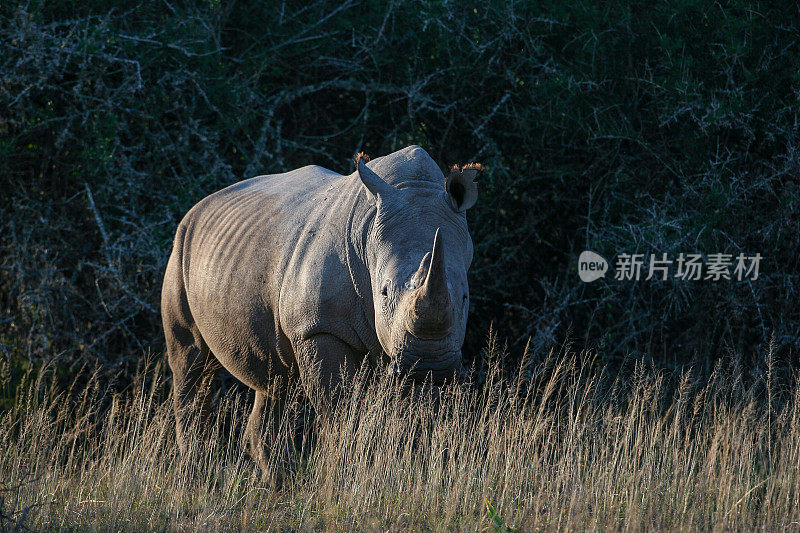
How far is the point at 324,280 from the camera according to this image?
5.20 meters

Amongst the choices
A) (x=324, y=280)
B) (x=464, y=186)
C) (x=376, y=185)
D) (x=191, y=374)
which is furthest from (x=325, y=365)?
(x=191, y=374)

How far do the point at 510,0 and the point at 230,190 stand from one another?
3.05 meters

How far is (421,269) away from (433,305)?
0.27m

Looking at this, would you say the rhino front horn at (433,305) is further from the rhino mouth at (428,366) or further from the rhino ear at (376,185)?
the rhino ear at (376,185)

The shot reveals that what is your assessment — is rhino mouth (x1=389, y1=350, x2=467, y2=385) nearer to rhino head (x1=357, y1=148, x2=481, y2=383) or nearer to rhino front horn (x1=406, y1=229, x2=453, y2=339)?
rhino head (x1=357, y1=148, x2=481, y2=383)

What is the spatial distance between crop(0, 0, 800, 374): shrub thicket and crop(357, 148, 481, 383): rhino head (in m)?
2.77

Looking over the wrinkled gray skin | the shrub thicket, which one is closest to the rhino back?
the wrinkled gray skin

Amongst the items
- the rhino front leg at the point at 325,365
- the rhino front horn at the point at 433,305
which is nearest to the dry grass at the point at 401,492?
the rhino front leg at the point at 325,365

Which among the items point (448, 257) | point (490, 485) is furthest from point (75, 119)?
point (490, 485)

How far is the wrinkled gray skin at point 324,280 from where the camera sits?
4605mm

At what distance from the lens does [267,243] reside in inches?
229

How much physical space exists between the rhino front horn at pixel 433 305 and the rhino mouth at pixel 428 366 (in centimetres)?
11

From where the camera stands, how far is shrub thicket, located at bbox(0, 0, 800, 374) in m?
7.47

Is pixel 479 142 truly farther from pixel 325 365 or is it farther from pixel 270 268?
pixel 325 365
